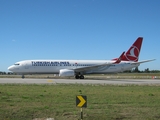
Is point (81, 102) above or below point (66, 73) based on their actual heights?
below

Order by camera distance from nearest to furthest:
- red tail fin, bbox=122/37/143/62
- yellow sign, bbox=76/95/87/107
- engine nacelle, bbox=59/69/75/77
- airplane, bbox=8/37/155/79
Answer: yellow sign, bbox=76/95/87/107, engine nacelle, bbox=59/69/75/77, airplane, bbox=8/37/155/79, red tail fin, bbox=122/37/143/62

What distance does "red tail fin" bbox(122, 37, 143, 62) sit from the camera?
4362cm

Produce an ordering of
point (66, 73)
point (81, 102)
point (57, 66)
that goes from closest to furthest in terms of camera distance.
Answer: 1. point (81, 102)
2. point (66, 73)
3. point (57, 66)

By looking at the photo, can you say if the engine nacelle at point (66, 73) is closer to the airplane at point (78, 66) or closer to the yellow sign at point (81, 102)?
the airplane at point (78, 66)

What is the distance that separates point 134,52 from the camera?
43750 mm

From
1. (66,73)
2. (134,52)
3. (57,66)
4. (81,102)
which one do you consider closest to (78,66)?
(57,66)

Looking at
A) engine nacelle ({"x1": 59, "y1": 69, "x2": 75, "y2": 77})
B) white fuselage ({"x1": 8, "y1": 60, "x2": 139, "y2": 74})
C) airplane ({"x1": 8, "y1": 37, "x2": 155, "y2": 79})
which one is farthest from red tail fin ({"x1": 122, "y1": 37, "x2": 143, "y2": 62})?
engine nacelle ({"x1": 59, "y1": 69, "x2": 75, "y2": 77})

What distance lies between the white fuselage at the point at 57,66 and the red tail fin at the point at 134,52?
1.36m

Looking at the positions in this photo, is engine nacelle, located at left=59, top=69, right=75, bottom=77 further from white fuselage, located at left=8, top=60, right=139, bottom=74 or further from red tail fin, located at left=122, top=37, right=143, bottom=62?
red tail fin, located at left=122, top=37, right=143, bottom=62

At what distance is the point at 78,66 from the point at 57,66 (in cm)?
400

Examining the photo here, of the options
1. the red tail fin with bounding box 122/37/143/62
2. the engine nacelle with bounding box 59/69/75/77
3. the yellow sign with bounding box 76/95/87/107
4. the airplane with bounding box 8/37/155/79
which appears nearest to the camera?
the yellow sign with bounding box 76/95/87/107

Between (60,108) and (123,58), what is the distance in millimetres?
35307

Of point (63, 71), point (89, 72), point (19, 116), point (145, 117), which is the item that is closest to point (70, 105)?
point (19, 116)

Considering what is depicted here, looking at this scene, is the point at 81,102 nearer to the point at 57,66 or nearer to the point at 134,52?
the point at 57,66
